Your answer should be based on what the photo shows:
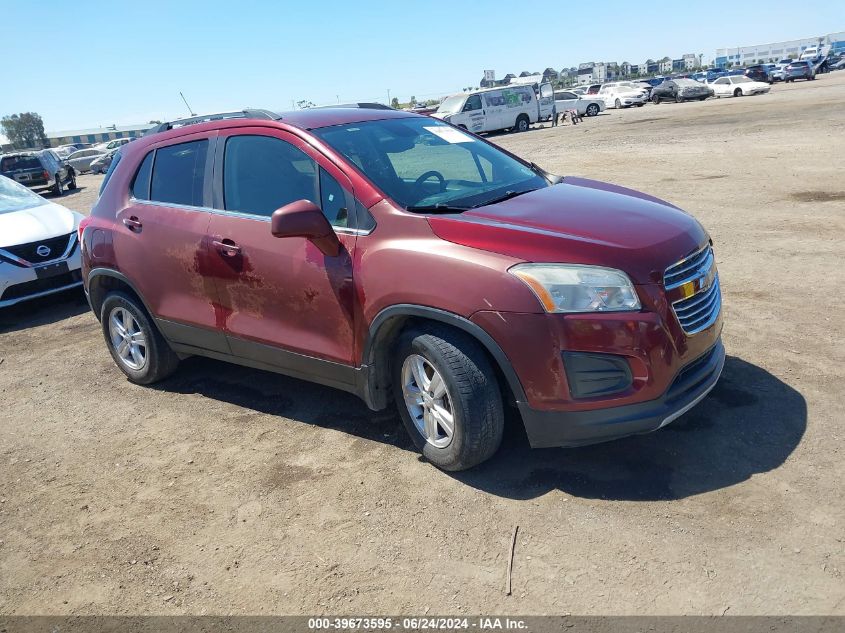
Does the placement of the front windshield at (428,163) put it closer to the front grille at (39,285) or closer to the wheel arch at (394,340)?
the wheel arch at (394,340)

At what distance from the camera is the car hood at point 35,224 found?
7484 mm

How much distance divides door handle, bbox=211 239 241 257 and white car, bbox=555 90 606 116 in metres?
34.9

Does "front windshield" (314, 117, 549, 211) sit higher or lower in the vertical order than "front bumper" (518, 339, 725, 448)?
higher

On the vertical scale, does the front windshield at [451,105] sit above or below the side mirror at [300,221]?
below

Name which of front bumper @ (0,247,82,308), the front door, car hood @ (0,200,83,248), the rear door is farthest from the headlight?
car hood @ (0,200,83,248)

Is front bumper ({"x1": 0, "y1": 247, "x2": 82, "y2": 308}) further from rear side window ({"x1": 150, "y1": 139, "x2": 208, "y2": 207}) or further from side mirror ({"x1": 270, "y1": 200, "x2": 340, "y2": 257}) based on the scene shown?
side mirror ({"x1": 270, "y1": 200, "x2": 340, "y2": 257})

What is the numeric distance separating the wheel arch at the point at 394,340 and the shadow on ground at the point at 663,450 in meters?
0.46

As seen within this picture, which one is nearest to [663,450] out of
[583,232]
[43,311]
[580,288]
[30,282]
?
[580,288]

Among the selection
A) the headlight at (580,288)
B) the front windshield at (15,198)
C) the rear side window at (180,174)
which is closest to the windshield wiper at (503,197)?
the headlight at (580,288)

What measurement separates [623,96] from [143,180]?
4466 cm

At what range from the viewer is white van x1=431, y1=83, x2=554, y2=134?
93.9ft

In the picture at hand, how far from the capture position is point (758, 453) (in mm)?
3512

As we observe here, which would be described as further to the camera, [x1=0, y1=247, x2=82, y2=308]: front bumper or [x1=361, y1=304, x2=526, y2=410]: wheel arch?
[x1=0, y1=247, x2=82, y2=308]: front bumper

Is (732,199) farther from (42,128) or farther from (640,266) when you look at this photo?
(42,128)
